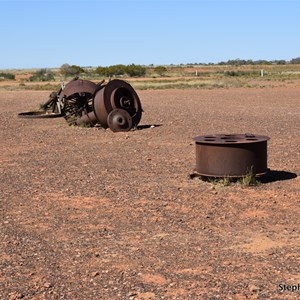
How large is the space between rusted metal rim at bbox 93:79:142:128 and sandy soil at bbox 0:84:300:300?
3.75 meters

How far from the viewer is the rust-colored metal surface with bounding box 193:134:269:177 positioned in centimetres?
966

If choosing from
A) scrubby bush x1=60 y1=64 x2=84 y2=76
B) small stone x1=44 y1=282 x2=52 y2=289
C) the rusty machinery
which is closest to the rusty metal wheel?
the rusty machinery

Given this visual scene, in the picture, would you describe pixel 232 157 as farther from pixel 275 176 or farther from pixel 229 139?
pixel 275 176

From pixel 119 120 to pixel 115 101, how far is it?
23.8 inches

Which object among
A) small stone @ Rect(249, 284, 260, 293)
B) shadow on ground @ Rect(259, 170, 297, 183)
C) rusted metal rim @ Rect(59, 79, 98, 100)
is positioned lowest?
shadow on ground @ Rect(259, 170, 297, 183)

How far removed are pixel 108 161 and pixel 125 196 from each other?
3.50 metres

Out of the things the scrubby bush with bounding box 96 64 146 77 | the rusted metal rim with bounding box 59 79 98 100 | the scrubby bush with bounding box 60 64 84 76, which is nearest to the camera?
the rusted metal rim with bounding box 59 79 98 100

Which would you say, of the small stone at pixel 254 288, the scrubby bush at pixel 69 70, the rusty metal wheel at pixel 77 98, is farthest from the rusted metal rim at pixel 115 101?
the scrubby bush at pixel 69 70

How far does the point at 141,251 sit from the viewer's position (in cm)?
663

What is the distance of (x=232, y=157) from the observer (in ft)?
31.8

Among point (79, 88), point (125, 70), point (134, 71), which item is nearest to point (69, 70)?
point (125, 70)

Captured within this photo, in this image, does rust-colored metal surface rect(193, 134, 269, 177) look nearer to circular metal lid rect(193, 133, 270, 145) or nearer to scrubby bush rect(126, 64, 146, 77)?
circular metal lid rect(193, 133, 270, 145)

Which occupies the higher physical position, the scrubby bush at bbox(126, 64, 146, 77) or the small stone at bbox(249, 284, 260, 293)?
the small stone at bbox(249, 284, 260, 293)

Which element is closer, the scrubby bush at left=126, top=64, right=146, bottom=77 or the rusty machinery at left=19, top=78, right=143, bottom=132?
the rusty machinery at left=19, top=78, right=143, bottom=132
